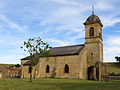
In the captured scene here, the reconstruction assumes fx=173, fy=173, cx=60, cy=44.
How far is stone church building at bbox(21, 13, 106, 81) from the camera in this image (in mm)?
42138

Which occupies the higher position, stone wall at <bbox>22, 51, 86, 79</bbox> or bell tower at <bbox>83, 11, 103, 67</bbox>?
bell tower at <bbox>83, 11, 103, 67</bbox>

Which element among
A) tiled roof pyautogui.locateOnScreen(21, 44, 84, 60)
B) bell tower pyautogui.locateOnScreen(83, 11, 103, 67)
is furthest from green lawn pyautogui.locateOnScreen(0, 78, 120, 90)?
tiled roof pyautogui.locateOnScreen(21, 44, 84, 60)

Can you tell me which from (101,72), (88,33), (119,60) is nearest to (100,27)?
(88,33)

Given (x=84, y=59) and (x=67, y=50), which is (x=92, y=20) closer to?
(x=67, y=50)

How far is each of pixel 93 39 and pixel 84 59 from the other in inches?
223

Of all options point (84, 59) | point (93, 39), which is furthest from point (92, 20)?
point (84, 59)

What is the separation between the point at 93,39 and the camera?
1743 inches

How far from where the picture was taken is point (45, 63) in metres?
49.0

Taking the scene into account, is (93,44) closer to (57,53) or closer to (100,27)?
(100,27)

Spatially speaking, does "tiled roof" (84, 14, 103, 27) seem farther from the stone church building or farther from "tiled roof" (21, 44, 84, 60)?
"tiled roof" (21, 44, 84, 60)

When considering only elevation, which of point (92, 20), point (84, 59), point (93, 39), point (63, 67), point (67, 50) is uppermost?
point (92, 20)

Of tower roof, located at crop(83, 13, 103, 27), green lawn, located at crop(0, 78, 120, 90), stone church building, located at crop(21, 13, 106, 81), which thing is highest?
tower roof, located at crop(83, 13, 103, 27)

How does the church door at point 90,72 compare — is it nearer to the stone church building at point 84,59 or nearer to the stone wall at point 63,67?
the stone church building at point 84,59

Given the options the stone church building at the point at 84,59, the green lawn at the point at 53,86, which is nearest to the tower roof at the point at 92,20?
the stone church building at the point at 84,59
